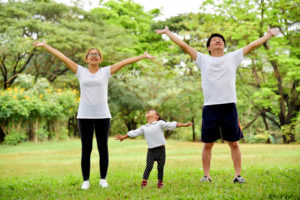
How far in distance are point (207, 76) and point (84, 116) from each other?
5.82ft

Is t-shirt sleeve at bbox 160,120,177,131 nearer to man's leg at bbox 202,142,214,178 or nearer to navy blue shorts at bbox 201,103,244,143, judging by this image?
navy blue shorts at bbox 201,103,244,143

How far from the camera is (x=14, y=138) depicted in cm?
1439

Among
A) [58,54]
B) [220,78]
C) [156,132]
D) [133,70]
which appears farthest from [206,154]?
[133,70]

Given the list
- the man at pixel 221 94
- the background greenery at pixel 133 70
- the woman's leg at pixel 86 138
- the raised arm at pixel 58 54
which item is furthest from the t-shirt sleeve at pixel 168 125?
the background greenery at pixel 133 70

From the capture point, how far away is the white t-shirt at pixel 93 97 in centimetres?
449

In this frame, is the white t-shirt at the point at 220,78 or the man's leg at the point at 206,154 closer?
the white t-shirt at the point at 220,78

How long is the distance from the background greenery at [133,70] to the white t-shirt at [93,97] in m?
10.9

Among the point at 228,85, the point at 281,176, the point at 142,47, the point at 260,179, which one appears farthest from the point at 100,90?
the point at 142,47

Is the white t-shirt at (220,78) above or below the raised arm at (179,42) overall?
below

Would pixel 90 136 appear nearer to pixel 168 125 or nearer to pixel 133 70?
pixel 168 125

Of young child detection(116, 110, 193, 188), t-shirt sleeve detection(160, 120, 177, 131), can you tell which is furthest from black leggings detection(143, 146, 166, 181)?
t-shirt sleeve detection(160, 120, 177, 131)

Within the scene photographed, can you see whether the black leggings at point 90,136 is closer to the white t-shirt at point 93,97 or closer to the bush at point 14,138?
the white t-shirt at point 93,97

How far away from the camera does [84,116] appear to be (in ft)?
14.7

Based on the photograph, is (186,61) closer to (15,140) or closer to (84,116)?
(15,140)
